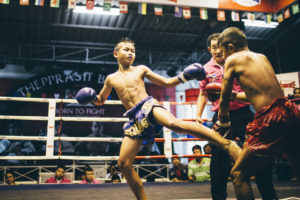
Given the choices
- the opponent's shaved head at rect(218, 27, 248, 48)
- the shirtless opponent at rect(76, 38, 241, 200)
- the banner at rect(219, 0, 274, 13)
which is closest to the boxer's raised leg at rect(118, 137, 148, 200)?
the shirtless opponent at rect(76, 38, 241, 200)

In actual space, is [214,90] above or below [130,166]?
above

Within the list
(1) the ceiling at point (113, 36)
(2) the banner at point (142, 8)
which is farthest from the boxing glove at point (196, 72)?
(1) the ceiling at point (113, 36)

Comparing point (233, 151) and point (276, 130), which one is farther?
point (233, 151)

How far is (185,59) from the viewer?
Answer: 9953 mm

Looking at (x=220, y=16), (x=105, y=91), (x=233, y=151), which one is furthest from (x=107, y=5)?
(x=233, y=151)

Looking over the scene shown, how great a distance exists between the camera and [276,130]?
1247mm

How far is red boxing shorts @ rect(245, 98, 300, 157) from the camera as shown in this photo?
1.24 m

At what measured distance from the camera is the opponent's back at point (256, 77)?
1340 mm

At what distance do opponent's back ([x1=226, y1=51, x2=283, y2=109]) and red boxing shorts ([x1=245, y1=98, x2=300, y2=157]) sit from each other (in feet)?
0.17

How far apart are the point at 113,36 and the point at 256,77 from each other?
24.2 feet

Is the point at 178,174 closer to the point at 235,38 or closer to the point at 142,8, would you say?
the point at 142,8

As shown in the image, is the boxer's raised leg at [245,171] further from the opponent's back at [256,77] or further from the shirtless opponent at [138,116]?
the opponent's back at [256,77]

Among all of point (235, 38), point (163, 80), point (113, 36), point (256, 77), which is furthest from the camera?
point (113, 36)

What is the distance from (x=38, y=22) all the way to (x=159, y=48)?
3.99 metres
